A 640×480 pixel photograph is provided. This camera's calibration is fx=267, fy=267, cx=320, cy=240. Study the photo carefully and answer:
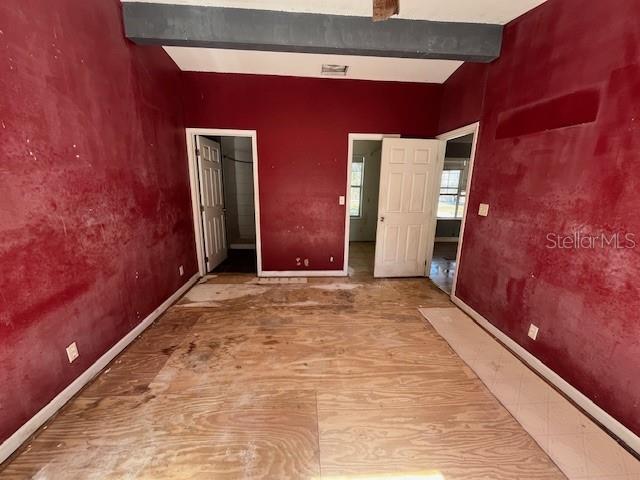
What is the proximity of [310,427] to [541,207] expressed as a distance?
91.7 inches

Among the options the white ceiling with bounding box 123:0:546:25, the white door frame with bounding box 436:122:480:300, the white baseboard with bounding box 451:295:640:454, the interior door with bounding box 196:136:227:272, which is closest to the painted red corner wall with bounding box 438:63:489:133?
the white door frame with bounding box 436:122:480:300

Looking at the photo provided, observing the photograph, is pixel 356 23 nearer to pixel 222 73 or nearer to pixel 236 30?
pixel 236 30

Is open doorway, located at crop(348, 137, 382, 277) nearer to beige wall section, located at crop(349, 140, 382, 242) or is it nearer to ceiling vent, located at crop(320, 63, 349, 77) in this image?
beige wall section, located at crop(349, 140, 382, 242)

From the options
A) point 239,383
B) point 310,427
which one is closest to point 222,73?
point 239,383

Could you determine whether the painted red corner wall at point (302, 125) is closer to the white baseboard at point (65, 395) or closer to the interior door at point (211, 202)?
the interior door at point (211, 202)

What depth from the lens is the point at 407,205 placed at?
382cm

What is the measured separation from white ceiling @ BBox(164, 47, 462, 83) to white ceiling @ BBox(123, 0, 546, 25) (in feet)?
2.16

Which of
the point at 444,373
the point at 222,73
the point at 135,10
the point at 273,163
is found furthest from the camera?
the point at 273,163

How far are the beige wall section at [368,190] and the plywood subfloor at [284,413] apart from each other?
382 cm

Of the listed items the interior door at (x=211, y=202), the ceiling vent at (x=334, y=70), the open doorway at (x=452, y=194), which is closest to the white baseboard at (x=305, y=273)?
the interior door at (x=211, y=202)

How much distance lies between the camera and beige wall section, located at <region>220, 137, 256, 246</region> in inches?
210

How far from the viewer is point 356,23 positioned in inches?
93.0

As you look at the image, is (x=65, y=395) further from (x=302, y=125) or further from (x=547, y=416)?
(x=302, y=125)

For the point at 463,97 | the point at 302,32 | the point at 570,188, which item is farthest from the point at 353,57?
the point at 570,188
